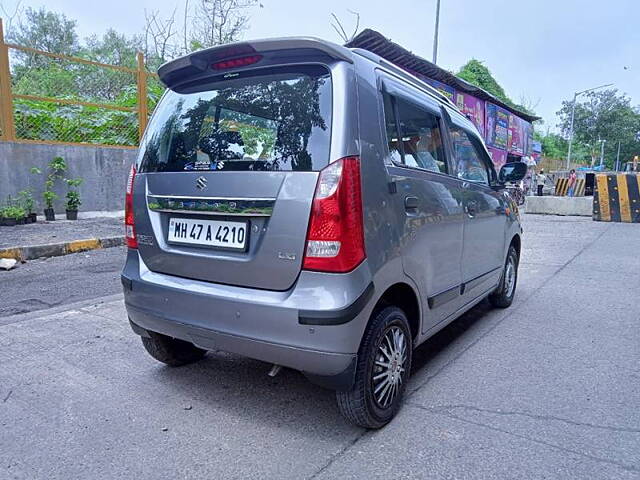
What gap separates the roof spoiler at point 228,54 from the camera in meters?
2.16

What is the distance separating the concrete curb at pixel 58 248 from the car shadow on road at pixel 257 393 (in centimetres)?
410

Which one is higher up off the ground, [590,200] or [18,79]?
[18,79]

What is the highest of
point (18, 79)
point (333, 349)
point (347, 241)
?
point (18, 79)

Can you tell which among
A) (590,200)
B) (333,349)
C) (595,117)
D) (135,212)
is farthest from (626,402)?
(595,117)

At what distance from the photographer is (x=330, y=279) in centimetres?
204

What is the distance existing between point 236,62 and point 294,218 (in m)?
0.92

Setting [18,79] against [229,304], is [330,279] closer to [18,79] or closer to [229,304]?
[229,304]

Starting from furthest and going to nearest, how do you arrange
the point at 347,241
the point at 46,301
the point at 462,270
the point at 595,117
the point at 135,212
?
1. the point at 595,117
2. the point at 46,301
3. the point at 462,270
4. the point at 135,212
5. the point at 347,241

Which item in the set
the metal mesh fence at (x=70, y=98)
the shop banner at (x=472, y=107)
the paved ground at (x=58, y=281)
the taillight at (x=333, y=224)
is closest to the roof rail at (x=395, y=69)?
the taillight at (x=333, y=224)

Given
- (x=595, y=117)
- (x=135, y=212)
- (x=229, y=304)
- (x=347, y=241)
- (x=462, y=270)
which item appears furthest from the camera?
(x=595, y=117)

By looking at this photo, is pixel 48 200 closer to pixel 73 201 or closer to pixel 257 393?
pixel 73 201

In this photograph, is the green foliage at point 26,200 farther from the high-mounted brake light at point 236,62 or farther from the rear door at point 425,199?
the rear door at point 425,199

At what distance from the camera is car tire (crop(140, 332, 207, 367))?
290 centimetres

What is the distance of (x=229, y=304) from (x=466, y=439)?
134 centimetres
